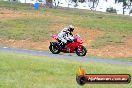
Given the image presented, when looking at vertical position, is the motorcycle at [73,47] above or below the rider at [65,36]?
below

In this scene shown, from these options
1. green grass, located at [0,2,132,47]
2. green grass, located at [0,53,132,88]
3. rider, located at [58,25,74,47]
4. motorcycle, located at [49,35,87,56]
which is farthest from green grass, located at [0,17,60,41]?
green grass, located at [0,53,132,88]

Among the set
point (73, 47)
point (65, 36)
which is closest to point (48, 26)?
point (73, 47)

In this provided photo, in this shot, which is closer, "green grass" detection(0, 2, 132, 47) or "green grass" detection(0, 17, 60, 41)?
"green grass" detection(0, 2, 132, 47)

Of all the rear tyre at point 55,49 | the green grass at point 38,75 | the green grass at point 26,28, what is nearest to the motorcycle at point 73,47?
the rear tyre at point 55,49

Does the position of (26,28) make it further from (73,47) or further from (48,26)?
(73,47)

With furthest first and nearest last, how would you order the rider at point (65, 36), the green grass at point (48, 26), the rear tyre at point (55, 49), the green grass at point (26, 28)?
1. the green grass at point (26, 28)
2. the green grass at point (48, 26)
3. the rear tyre at point (55, 49)
4. the rider at point (65, 36)

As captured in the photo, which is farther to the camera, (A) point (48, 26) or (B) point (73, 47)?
(A) point (48, 26)

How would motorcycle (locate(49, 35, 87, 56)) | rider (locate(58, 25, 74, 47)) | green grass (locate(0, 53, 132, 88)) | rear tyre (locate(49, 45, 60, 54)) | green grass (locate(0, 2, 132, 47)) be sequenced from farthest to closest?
green grass (locate(0, 2, 132, 47))
rear tyre (locate(49, 45, 60, 54))
motorcycle (locate(49, 35, 87, 56))
rider (locate(58, 25, 74, 47))
green grass (locate(0, 53, 132, 88))

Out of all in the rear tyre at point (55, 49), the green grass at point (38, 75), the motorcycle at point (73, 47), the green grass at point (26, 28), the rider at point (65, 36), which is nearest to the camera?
A: the green grass at point (38, 75)

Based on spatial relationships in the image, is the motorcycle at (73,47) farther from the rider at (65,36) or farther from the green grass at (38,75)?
the green grass at (38,75)

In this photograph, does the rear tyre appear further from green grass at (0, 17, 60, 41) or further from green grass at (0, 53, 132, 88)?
green grass at (0, 17, 60, 41)

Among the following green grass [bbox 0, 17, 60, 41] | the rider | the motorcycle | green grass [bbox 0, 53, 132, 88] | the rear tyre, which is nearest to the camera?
green grass [bbox 0, 53, 132, 88]

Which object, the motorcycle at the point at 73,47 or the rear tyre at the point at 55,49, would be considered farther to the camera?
the rear tyre at the point at 55,49

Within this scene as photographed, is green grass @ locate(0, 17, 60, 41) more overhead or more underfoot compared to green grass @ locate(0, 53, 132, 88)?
more underfoot
